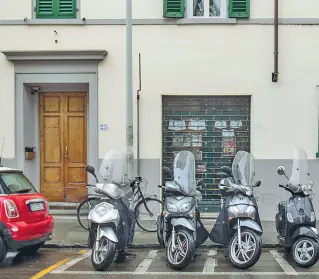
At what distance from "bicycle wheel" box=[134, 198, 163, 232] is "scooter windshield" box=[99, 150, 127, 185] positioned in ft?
9.79

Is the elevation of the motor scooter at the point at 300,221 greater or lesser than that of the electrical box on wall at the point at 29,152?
lesser

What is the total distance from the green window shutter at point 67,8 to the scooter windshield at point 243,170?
6029 mm

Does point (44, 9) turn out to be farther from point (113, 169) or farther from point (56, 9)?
point (113, 169)

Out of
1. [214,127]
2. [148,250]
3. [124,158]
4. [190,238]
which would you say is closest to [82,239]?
[148,250]

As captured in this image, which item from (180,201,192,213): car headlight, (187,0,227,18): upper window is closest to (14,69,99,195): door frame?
(187,0,227,18): upper window

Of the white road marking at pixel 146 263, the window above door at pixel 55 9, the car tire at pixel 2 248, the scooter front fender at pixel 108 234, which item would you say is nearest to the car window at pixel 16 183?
the car tire at pixel 2 248

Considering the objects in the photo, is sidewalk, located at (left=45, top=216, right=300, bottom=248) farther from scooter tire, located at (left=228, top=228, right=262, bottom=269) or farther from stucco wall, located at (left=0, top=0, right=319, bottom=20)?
stucco wall, located at (left=0, top=0, right=319, bottom=20)

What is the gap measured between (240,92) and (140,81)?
2292 mm

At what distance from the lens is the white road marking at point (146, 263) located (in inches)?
283

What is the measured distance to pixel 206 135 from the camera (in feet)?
38.7

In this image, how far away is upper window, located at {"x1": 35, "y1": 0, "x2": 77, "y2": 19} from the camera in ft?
38.2

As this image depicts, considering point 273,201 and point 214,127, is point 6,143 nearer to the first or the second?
point 214,127

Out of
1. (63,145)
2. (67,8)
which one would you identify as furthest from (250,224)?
(67,8)

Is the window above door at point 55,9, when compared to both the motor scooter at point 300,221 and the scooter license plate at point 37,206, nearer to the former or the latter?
the scooter license plate at point 37,206
